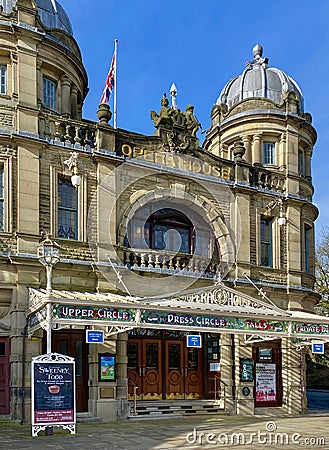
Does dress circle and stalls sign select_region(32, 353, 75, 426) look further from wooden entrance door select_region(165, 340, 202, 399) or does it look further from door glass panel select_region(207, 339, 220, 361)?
door glass panel select_region(207, 339, 220, 361)

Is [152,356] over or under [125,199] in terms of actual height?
under

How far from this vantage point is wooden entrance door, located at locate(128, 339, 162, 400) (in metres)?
21.5

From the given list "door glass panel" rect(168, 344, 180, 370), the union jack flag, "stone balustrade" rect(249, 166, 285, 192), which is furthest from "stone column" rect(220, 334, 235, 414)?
the union jack flag

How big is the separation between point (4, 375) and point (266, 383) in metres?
10.0

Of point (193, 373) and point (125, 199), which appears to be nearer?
point (125, 199)

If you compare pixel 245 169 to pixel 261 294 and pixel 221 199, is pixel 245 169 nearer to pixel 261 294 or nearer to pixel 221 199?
pixel 221 199

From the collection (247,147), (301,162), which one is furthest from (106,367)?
(301,162)

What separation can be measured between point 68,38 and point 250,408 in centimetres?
1429

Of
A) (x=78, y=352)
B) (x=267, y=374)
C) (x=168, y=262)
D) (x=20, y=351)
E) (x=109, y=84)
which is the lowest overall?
(x=267, y=374)

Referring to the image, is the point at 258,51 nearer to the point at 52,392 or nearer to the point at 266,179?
the point at 266,179

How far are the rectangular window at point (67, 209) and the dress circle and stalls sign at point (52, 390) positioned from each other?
209 inches

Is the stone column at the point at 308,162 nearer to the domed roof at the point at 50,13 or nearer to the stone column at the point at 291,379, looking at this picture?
the stone column at the point at 291,379

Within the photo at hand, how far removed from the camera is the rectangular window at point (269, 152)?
87.1ft

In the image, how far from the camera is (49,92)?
21.5 meters
